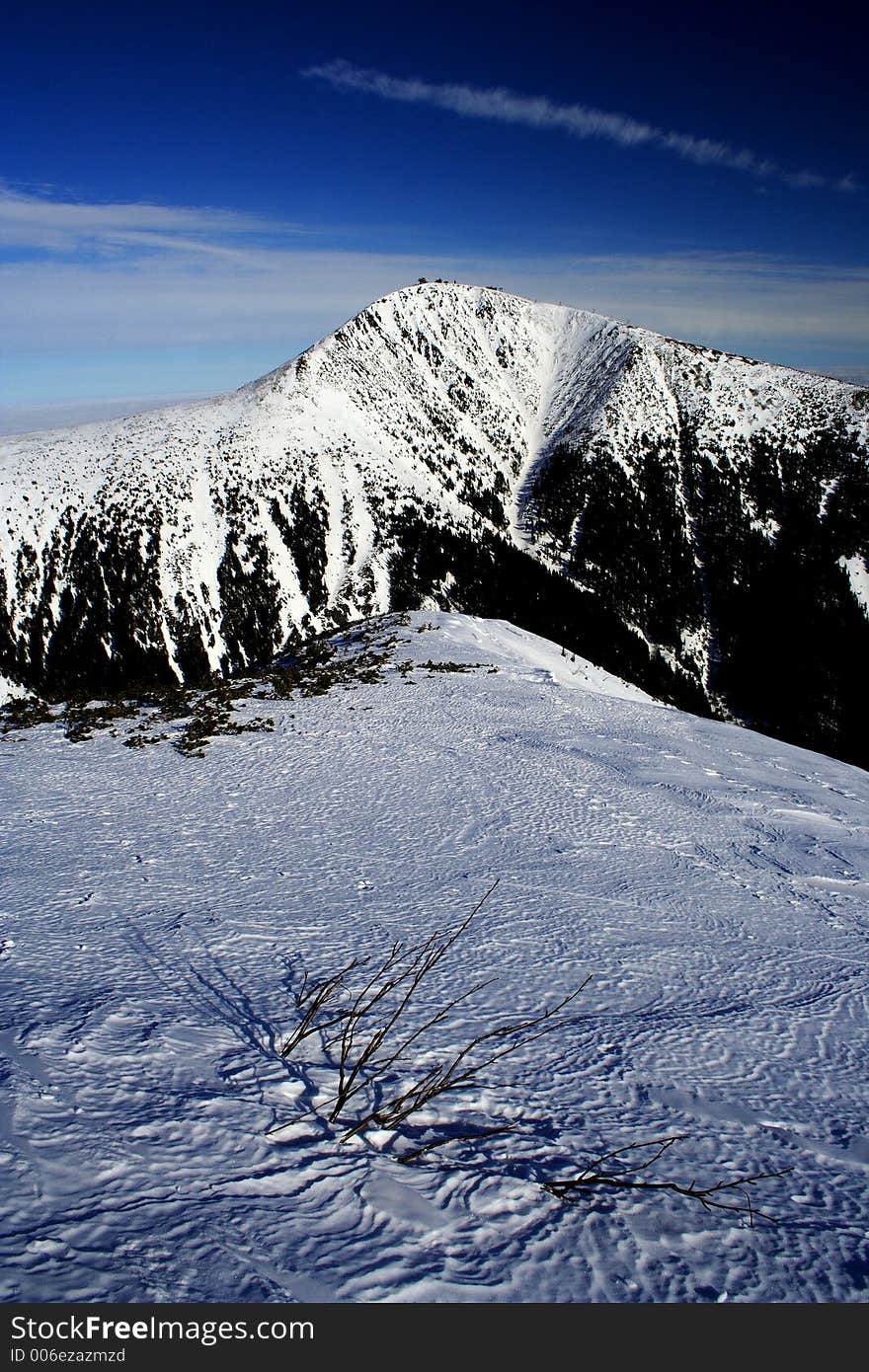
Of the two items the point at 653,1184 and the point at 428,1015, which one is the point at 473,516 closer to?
the point at 428,1015

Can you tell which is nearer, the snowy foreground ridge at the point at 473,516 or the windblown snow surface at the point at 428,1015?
the windblown snow surface at the point at 428,1015

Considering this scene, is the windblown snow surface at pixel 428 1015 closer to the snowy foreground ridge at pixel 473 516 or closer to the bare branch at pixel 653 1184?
the bare branch at pixel 653 1184

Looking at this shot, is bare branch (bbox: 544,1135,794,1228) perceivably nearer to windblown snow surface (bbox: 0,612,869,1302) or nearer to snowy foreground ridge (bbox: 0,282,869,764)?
windblown snow surface (bbox: 0,612,869,1302)

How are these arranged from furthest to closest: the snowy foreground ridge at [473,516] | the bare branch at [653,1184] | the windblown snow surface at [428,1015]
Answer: the snowy foreground ridge at [473,516], the bare branch at [653,1184], the windblown snow surface at [428,1015]

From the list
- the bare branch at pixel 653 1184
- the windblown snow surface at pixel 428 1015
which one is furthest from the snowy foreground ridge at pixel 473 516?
the bare branch at pixel 653 1184

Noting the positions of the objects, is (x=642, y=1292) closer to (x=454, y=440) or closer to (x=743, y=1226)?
(x=743, y=1226)

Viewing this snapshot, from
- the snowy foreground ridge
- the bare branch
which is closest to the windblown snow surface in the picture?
the bare branch
